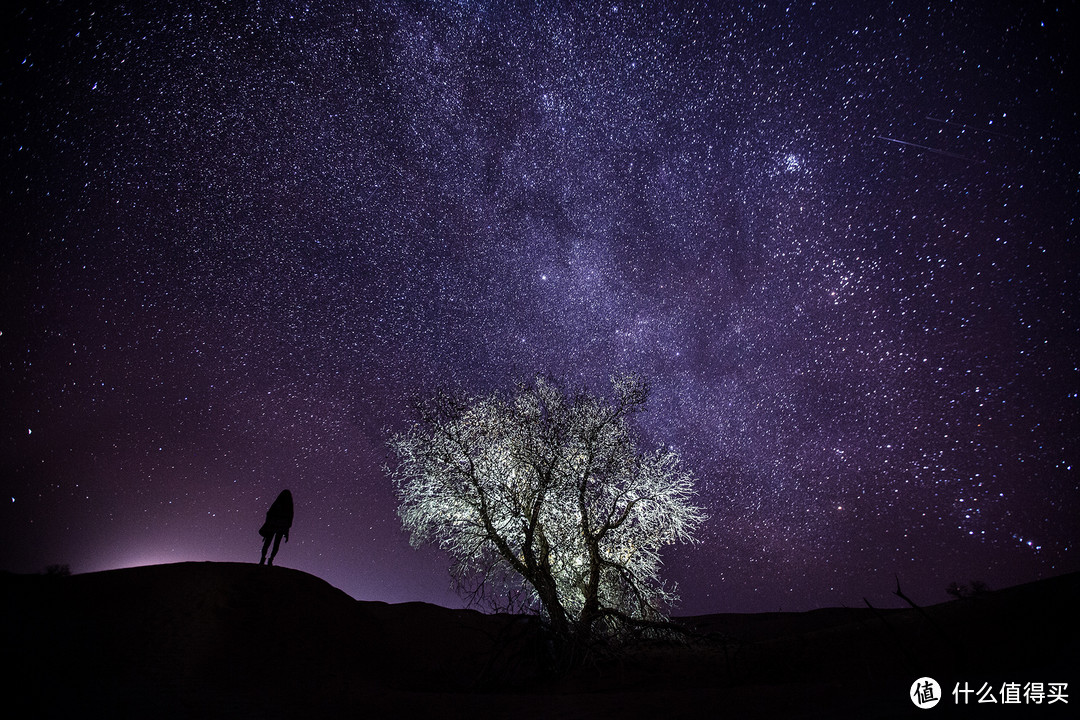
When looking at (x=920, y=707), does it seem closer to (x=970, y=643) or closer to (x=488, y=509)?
(x=970, y=643)

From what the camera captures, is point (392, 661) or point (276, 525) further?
point (276, 525)

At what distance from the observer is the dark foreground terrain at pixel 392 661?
17.0ft

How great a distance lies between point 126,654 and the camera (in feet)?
29.8

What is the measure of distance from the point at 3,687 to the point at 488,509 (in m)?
8.91

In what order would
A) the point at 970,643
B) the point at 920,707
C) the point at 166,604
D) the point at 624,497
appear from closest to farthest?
the point at 920,707 → the point at 970,643 → the point at 166,604 → the point at 624,497

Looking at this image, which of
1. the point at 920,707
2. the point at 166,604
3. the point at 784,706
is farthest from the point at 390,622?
the point at 920,707
